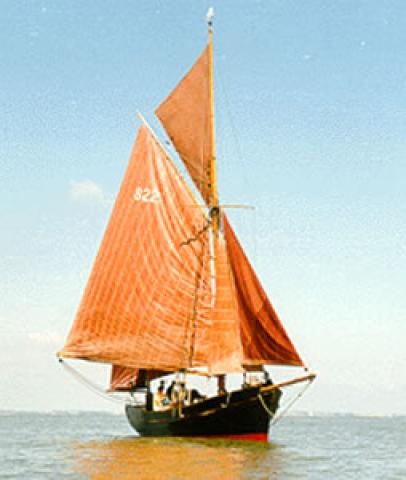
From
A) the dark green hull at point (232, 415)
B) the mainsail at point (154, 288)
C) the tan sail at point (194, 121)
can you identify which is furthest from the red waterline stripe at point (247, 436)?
the tan sail at point (194, 121)

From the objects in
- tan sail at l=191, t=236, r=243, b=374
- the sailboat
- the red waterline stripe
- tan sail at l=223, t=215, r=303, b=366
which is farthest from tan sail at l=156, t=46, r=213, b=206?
the red waterline stripe

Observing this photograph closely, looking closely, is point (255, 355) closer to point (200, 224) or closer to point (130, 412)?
point (200, 224)

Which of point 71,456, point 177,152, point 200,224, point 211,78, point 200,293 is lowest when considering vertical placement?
point 71,456

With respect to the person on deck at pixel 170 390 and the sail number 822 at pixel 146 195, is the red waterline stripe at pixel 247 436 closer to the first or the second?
the person on deck at pixel 170 390

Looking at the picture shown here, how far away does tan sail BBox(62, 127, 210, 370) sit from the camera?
126ft

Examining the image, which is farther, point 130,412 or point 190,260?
point 130,412

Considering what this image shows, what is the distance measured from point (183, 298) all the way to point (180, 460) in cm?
1160

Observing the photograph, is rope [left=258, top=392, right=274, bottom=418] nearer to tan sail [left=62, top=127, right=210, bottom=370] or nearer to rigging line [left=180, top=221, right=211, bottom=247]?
tan sail [left=62, top=127, right=210, bottom=370]

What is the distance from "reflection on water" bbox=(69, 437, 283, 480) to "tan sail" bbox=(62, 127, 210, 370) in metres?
4.86

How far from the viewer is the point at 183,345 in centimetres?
3784

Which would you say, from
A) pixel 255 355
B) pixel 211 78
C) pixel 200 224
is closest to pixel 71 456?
pixel 255 355

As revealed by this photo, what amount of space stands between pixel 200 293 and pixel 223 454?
9.98 m

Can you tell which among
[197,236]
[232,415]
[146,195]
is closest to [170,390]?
[232,415]

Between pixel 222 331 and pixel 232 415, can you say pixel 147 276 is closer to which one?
pixel 222 331
